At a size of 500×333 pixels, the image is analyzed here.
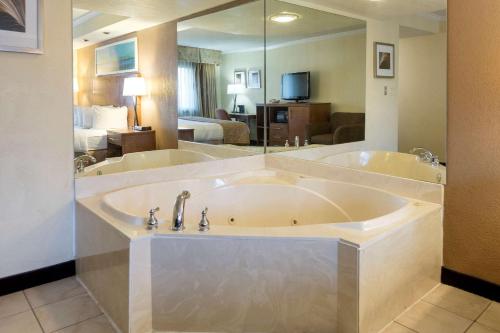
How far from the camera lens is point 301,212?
2.88 meters

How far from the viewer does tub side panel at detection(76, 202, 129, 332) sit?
6.04 feet

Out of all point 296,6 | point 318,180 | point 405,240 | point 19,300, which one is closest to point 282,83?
point 296,6

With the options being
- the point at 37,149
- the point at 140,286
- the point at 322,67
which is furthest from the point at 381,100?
the point at 37,149

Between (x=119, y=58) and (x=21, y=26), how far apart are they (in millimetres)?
682

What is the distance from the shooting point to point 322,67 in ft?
10.3

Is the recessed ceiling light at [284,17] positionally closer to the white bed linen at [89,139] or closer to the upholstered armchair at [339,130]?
the upholstered armchair at [339,130]

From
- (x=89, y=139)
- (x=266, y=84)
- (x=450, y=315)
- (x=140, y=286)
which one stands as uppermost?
(x=266, y=84)

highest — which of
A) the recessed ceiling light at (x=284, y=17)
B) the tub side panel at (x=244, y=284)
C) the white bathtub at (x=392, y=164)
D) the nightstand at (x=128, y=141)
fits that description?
the recessed ceiling light at (x=284, y=17)

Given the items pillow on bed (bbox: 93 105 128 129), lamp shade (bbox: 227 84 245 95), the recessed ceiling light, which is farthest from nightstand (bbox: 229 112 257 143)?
pillow on bed (bbox: 93 105 128 129)

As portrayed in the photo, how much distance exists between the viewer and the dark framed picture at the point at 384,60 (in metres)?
2.62

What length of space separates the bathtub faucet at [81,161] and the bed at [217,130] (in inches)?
28.4

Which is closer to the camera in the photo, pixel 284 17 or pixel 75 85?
pixel 75 85

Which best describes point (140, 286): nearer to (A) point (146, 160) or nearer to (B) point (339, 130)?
(A) point (146, 160)

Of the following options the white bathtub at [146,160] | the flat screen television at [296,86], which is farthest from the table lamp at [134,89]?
the flat screen television at [296,86]
